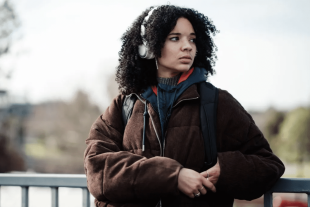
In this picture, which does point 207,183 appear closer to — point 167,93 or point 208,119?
point 208,119

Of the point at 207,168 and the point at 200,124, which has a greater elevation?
the point at 200,124

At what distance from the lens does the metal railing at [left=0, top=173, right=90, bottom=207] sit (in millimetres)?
2141

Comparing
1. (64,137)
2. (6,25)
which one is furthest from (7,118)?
(64,137)

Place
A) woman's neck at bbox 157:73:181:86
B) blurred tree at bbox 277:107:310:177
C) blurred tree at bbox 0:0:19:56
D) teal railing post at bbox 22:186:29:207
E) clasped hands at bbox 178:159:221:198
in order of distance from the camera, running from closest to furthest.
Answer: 1. clasped hands at bbox 178:159:221:198
2. woman's neck at bbox 157:73:181:86
3. teal railing post at bbox 22:186:29:207
4. blurred tree at bbox 0:0:19:56
5. blurred tree at bbox 277:107:310:177

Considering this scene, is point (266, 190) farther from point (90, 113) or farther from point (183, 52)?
point (90, 113)

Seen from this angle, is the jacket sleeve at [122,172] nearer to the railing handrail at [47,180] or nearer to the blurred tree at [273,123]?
the railing handrail at [47,180]

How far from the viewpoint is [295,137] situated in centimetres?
3644

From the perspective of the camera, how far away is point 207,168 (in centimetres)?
175

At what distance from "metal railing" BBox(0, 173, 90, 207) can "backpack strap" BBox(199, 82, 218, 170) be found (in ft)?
2.53

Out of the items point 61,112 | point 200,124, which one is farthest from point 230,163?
point 61,112

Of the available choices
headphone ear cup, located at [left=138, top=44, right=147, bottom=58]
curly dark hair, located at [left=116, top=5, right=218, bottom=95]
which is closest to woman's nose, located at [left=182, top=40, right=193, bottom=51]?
curly dark hair, located at [left=116, top=5, right=218, bottom=95]

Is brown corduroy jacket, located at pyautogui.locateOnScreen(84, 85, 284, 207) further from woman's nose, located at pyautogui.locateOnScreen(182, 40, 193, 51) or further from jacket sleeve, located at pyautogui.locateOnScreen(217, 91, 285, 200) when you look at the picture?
woman's nose, located at pyautogui.locateOnScreen(182, 40, 193, 51)

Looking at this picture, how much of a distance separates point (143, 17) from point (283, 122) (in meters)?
40.6

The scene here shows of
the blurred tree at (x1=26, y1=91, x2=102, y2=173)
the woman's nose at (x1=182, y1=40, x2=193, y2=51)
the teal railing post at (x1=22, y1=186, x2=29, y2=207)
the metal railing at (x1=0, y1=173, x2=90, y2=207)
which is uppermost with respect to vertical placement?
the woman's nose at (x1=182, y1=40, x2=193, y2=51)
